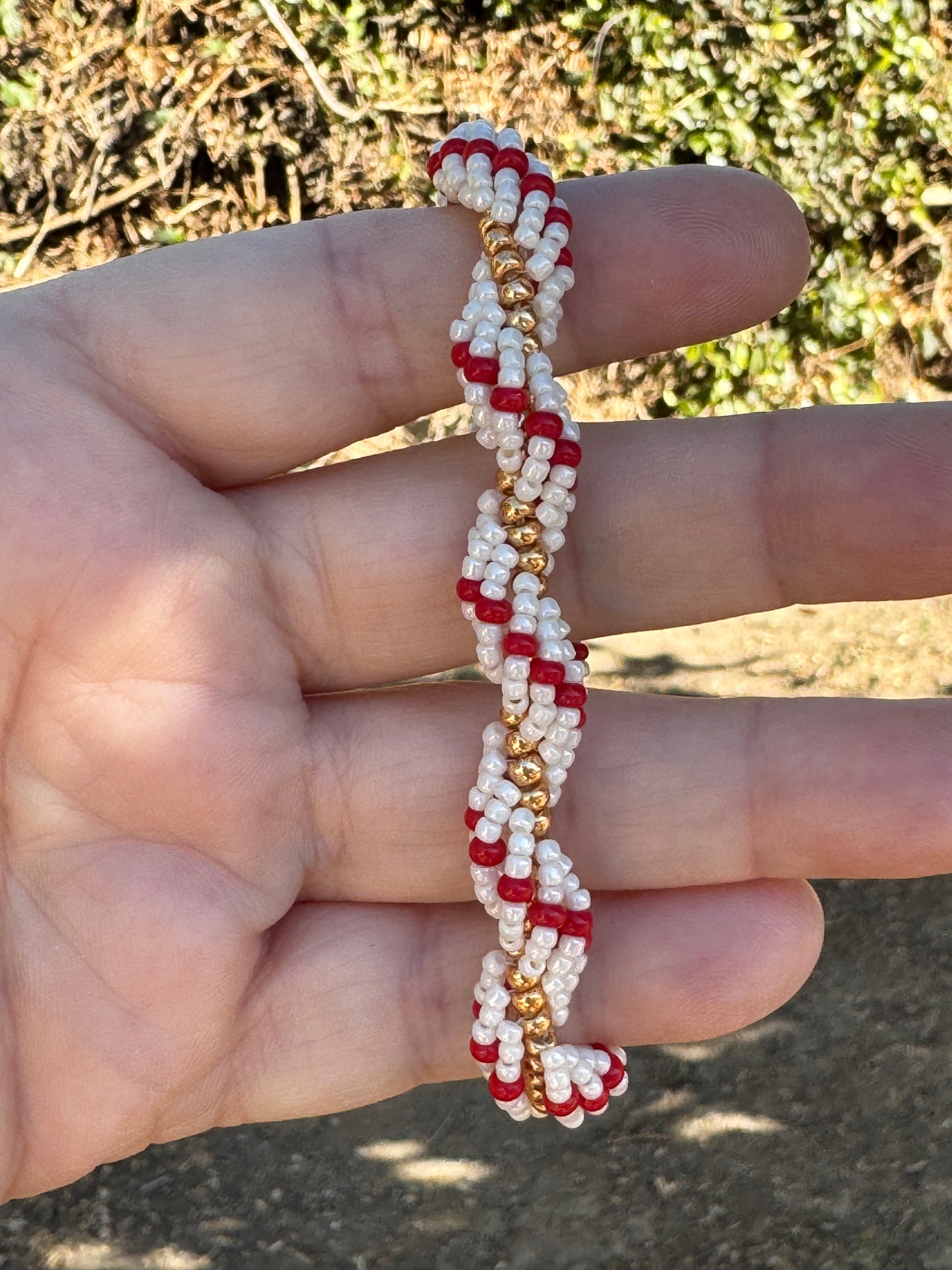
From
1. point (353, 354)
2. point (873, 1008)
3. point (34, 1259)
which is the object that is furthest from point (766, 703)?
point (34, 1259)

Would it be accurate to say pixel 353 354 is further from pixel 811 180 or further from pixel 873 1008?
pixel 811 180

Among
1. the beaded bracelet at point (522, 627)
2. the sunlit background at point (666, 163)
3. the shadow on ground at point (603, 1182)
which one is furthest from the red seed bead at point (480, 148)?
the shadow on ground at point (603, 1182)

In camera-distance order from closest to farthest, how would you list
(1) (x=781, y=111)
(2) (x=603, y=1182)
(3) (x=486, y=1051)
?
(3) (x=486, y=1051) < (2) (x=603, y=1182) < (1) (x=781, y=111)

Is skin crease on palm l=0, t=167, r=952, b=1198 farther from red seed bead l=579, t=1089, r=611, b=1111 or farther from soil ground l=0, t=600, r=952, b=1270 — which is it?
soil ground l=0, t=600, r=952, b=1270

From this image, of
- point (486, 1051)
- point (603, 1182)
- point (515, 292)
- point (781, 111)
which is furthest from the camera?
point (781, 111)

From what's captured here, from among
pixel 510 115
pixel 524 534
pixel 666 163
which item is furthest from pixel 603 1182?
pixel 510 115

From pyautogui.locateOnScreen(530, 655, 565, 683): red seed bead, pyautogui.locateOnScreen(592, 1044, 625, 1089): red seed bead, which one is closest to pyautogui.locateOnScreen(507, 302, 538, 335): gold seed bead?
pyautogui.locateOnScreen(530, 655, 565, 683): red seed bead

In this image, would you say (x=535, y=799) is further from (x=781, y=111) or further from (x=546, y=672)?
(x=781, y=111)
